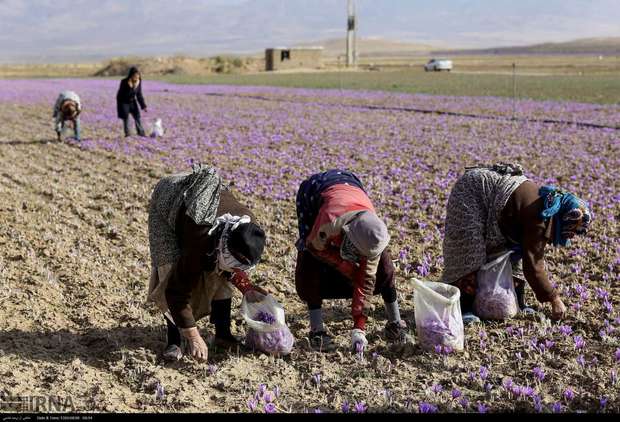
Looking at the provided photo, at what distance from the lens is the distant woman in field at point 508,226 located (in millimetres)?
5105

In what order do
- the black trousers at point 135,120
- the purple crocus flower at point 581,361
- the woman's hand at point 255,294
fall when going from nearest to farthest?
the purple crocus flower at point 581,361 < the woman's hand at point 255,294 < the black trousers at point 135,120

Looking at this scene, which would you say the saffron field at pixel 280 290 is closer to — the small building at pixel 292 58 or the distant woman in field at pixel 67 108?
the distant woman in field at pixel 67 108

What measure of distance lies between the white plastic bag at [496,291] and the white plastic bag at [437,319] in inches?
20.8

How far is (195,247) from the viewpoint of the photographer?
450 cm

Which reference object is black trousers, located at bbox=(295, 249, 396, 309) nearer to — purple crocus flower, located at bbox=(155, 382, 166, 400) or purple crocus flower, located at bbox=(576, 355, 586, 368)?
purple crocus flower, located at bbox=(155, 382, 166, 400)

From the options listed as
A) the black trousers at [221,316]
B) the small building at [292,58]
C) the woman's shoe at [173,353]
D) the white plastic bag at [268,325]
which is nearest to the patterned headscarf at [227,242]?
the white plastic bag at [268,325]

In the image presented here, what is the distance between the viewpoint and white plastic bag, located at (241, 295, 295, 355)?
16.3 ft

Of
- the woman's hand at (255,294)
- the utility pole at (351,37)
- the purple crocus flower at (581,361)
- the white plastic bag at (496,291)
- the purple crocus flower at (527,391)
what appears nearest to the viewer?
the purple crocus flower at (527,391)

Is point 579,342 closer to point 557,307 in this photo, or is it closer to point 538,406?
point 557,307

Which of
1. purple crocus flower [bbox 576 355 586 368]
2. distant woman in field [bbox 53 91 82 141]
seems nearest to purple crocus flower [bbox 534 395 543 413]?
purple crocus flower [bbox 576 355 586 368]

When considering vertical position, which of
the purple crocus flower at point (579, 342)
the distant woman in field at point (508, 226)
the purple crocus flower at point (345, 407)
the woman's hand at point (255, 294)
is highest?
the distant woman in field at point (508, 226)

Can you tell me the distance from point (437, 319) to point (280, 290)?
1.99 metres

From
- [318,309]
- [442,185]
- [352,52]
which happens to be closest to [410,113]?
[442,185]

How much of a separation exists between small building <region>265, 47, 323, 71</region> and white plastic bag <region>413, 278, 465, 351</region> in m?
79.3
